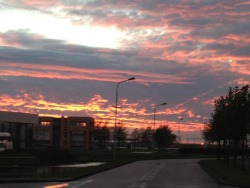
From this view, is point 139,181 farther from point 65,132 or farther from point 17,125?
point 65,132

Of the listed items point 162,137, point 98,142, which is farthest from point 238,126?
point 98,142

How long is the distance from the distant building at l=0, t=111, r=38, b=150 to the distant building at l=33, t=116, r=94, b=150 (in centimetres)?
4734

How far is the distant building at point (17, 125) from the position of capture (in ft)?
354

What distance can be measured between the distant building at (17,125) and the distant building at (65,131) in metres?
47.3

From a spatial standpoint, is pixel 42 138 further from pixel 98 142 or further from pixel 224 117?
pixel 224 117

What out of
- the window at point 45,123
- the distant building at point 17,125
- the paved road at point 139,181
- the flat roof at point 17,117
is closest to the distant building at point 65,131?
the window at point 45,123

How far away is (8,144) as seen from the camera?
290 ft

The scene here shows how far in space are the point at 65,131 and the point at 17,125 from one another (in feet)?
188

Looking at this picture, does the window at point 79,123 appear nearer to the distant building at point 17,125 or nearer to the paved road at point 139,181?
the distant building at point 17,125

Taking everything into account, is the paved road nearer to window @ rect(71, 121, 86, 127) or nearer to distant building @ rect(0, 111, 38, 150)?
distant building @ rect(0, 111, 38, 150)

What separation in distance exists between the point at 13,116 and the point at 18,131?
5.18 m

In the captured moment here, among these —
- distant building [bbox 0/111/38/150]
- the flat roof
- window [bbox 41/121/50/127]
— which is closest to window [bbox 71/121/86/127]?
window [bbox 41/121/50/127]

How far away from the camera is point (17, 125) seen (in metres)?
114

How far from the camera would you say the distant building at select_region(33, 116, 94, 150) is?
166500 mm
